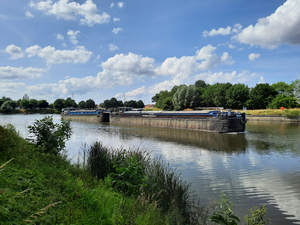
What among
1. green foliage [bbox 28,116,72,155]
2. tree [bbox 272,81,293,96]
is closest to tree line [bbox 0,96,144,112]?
tree [bbox 272,81,293,96]

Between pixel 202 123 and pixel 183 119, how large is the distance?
195 inches

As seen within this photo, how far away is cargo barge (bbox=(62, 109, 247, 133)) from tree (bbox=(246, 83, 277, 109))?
53151 mm

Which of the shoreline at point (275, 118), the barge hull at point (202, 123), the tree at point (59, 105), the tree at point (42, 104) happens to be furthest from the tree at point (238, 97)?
the tree at point (42, 104)

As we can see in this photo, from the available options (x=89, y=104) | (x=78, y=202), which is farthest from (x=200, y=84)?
(x=78, y=202)

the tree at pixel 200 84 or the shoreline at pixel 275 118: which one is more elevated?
the tree at pixel 200 84

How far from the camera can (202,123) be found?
36.4m

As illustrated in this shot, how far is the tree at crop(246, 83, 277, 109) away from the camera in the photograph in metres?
82.4

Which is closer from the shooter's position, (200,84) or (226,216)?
(226,216)

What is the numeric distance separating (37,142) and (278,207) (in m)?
11.0

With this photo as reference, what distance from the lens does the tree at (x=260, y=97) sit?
82.4 meters

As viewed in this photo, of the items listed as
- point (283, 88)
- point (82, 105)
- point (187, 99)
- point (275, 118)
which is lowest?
point (275, 118)

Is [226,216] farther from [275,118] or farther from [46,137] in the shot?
[275,118]

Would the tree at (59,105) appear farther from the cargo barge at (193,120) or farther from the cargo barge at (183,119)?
the cargo barge at (193,120)

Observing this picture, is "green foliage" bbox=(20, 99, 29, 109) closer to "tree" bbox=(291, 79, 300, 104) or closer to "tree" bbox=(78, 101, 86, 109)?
"tree" bbox=(78, 101, 86, 109)
